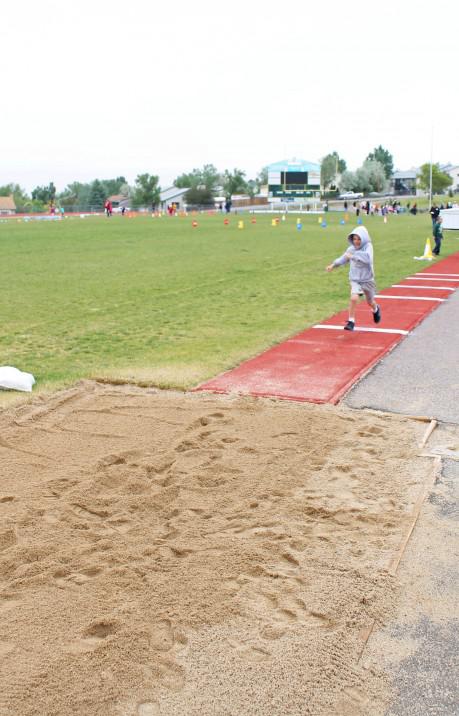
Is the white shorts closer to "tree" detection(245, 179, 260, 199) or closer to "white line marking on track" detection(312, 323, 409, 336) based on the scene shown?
"white line marking on track" detection(312, 323, 409, 336)

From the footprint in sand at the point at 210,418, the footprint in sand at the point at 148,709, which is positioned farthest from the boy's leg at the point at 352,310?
the footprint in sand at the point at 148,709

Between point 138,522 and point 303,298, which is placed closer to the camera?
point 138,522

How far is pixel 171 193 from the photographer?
587 feet

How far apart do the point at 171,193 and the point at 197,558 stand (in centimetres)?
17969

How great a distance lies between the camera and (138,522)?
5125mm

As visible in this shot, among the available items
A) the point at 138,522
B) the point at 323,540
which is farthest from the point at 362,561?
the point at 138,522

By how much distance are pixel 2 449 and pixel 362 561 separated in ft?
11.6

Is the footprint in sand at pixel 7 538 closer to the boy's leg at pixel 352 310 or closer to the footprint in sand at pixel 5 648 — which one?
the footprint in sand at pixel 5 648

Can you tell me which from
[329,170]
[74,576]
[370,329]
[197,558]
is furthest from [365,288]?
[329,170]

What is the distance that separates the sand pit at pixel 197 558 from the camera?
11.5ft

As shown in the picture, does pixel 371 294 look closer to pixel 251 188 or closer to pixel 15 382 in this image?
pixel 15 382

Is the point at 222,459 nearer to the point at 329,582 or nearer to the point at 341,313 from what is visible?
the point at 329,582

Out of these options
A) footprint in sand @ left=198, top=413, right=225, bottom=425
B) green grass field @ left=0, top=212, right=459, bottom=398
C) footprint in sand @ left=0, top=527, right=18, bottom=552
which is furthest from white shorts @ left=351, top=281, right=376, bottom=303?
footprint in sand @ left=0, top=527, right=18, bottom=552

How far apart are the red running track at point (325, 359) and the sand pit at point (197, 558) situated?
1037 millimetres
